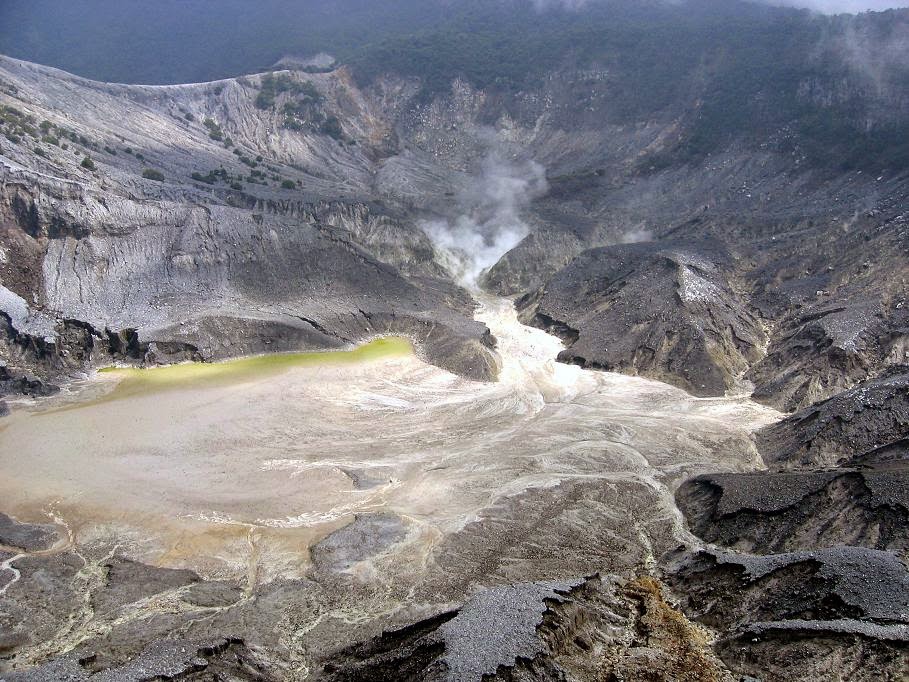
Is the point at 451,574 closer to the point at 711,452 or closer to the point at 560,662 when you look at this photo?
the point at 560,662

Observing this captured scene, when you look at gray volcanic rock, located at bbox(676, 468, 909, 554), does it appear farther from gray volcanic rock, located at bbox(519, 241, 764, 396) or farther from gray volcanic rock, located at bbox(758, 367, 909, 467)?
gray volcanic rock, located at bbox(519, 241, 764, 396)

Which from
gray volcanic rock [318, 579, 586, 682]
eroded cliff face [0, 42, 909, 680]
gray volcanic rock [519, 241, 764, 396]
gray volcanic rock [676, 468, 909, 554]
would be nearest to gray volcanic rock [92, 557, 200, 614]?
eroded cliff face [0, 42, 909, 680]

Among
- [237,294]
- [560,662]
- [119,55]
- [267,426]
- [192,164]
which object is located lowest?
[560,662]

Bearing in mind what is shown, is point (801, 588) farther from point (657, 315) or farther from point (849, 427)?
point (657, 315)

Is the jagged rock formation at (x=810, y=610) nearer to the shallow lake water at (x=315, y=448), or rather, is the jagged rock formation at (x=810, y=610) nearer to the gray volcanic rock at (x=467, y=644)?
the gray volcanic rock at (x=467, y=644)

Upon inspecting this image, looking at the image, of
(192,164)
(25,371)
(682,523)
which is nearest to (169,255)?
(25,371)

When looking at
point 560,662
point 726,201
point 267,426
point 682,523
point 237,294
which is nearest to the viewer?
point 560,662
